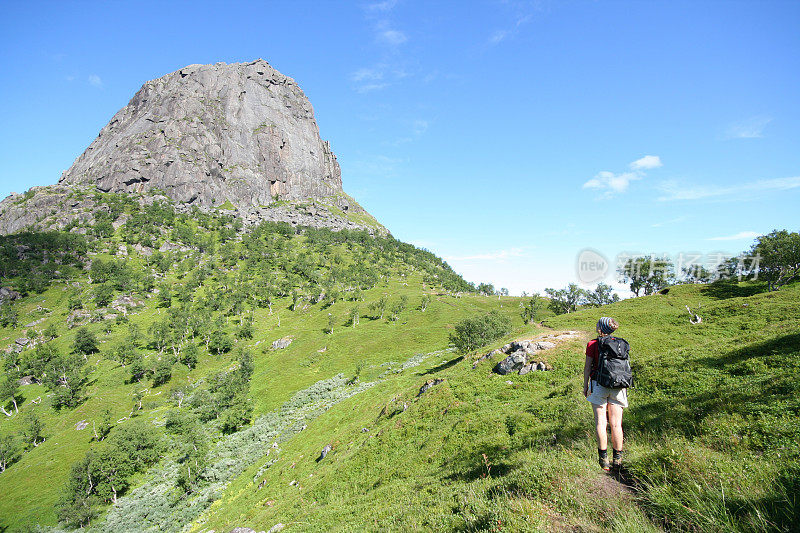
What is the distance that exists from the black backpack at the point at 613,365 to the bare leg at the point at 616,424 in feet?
2.44

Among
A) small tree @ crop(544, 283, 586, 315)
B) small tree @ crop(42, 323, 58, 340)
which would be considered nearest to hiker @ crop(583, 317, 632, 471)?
small tree @ crop(544, 283, 586, 315)

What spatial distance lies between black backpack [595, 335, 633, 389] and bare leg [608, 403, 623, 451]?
0.74 metres

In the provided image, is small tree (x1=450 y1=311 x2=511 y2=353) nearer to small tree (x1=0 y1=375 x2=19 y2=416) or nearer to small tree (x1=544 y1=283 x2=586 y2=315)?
small tree (x1=544 y1=283 x2=586 y2=315)

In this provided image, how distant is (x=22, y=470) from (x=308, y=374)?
7900 cm

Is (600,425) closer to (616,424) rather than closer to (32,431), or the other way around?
(616,424)

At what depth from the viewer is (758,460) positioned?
312 inches

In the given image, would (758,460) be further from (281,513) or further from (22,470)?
(22,470)

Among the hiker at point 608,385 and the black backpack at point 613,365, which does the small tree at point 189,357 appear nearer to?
the hiker at point 608,385

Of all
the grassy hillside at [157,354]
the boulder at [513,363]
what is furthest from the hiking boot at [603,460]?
the grassy hillside at [157,354]

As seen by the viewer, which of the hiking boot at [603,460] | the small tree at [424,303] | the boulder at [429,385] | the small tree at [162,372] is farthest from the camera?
the small tree at [424,303]

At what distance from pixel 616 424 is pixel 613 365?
192 centimetres

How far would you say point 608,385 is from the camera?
916 centimetres

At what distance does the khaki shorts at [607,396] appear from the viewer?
940 cm

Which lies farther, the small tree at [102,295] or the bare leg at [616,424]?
the small tree at [102,295]
